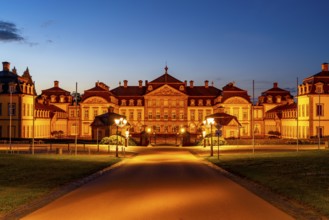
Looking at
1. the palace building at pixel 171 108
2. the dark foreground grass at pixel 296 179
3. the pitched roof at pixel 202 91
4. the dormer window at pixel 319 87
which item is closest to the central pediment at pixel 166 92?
the palace building at pixel 171 108

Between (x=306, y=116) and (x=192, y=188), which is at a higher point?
(x=306, y=116)

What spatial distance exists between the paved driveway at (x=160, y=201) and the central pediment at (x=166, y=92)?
243 feet

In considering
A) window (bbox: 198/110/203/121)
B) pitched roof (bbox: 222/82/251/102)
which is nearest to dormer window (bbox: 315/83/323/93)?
pitched roof (bbox: 222/82/251/102)

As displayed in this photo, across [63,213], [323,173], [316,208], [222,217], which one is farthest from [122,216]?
[323,173]

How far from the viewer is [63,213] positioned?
13039mm

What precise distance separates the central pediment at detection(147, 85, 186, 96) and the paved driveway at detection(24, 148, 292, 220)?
73918 mm

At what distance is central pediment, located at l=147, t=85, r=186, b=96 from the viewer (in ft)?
313

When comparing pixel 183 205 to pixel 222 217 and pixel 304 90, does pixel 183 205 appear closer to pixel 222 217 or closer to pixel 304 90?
pixel 222 217

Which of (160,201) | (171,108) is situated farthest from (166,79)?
(160,201)

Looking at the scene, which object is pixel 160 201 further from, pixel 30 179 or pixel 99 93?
pixel 99 93

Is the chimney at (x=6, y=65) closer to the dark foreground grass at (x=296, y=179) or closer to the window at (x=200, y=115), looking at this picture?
the window at (x=200, y=115)

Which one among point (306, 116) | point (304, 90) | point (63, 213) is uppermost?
point (304, 90)

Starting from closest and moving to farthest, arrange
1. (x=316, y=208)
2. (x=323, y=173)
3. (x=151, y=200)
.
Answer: (x=316, y=208) → (x=151, y=200) → (x=323, y=173)

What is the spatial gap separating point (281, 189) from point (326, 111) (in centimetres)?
5489
